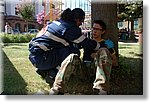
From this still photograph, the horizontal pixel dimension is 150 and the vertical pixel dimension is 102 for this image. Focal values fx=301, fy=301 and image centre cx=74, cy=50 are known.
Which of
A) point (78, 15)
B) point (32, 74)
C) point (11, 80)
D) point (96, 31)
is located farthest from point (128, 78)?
point (11, 80)

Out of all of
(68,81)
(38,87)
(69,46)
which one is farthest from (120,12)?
(38,87)

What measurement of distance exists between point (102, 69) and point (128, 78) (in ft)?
0.79

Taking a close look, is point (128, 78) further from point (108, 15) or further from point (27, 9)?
point (27, 9)

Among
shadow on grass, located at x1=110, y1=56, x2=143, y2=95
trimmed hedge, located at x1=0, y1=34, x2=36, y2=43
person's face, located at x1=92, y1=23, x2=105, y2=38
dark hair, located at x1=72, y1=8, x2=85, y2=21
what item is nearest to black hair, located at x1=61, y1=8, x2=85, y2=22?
dark hair, located at x1=72, y1=8, x2=85, y2=21

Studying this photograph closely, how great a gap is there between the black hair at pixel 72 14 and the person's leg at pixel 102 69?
26cm

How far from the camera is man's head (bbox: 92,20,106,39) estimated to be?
6.57ft

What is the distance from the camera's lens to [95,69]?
195 centimetres

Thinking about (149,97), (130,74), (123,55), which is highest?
(123,55)

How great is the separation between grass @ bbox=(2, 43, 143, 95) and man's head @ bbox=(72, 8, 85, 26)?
1.01ft

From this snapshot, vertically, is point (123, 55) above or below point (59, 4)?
below

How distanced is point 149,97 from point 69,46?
2.01 ft

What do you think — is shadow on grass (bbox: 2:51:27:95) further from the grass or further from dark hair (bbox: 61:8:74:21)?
dark hair (bbox: 61:8:74:21)

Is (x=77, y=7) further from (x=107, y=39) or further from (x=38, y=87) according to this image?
(x=38, y=87)

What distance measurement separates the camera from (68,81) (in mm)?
1963
